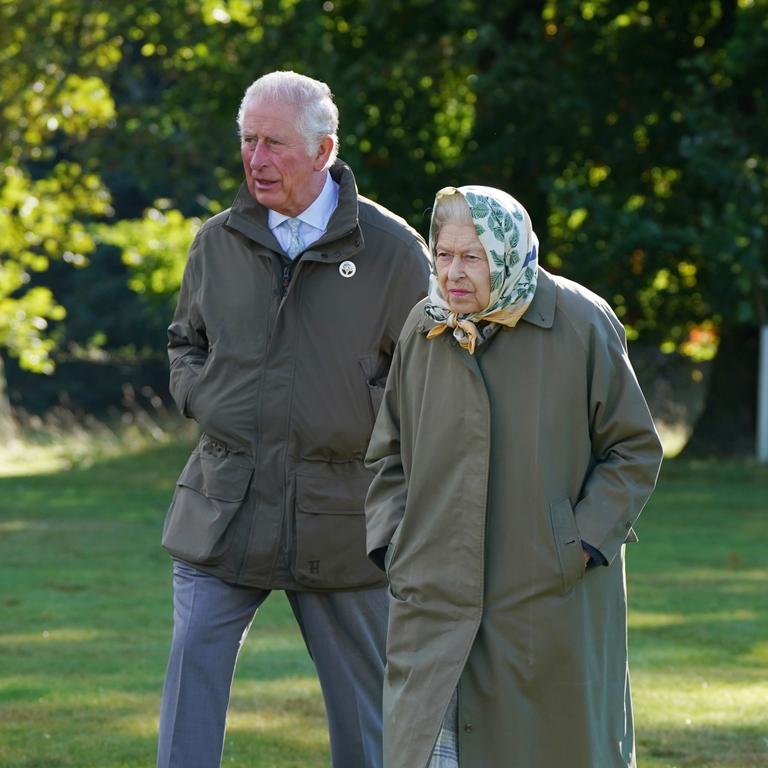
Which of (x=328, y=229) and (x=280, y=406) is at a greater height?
(x=328, y=229)

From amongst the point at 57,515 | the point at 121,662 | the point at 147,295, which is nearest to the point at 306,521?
the point at 121,662

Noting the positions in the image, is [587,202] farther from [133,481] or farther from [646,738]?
[646,738]

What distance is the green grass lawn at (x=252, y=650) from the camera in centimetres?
645

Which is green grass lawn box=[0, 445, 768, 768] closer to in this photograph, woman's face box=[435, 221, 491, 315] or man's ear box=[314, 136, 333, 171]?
man's ear box=[314, 136, 333, 171]

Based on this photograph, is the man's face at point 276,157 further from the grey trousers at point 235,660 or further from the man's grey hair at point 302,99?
the grey trousers at point 235,660

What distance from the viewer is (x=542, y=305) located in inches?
151

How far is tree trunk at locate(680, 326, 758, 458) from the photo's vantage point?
20.4 metres

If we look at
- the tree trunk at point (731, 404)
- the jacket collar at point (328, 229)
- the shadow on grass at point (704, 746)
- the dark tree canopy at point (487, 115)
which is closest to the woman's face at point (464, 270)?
the jacket collar at point (328, 229)

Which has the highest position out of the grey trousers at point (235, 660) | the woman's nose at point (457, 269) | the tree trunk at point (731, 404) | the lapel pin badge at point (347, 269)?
the woman's nose at point (457, 269)

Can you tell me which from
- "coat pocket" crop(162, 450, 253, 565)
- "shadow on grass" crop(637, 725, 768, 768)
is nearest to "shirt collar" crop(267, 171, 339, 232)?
"coat pocket" crop(162, 450, 253, 565)

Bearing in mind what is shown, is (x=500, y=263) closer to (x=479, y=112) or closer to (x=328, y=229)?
(x=328, y=229)

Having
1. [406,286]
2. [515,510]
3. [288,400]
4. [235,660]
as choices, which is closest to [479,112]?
[406,286]

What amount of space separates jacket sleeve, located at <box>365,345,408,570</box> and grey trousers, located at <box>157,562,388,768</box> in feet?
2.07

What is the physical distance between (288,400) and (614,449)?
1.05m
